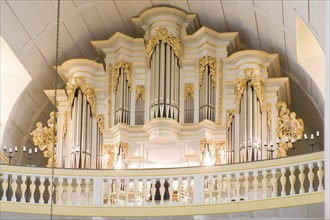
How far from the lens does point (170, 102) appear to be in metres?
26.0

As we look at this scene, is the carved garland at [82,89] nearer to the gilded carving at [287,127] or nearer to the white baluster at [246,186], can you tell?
the gilded carving at [287,127]

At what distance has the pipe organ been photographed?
25.5 m

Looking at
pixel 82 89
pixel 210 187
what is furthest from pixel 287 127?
pixel 82 89

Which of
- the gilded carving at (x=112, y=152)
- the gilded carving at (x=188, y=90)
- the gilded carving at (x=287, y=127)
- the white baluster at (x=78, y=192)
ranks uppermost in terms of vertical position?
the gilded carving at (x=188, y=90)

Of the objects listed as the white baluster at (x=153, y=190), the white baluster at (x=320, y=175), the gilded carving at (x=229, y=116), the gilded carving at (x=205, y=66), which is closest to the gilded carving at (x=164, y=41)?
the gilded carving at (x=205, y=66)

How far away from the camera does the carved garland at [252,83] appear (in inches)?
1012

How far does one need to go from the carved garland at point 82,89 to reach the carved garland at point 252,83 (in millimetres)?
3220

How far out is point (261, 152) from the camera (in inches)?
983

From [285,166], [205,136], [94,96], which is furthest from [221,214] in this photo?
[94,96]

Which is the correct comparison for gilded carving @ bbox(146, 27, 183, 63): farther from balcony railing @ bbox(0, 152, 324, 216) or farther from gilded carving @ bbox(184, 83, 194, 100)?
balcony railing @ bbox(0, 152, 324, 216)

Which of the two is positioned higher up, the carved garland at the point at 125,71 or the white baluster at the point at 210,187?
the carved garland at the point at 125,71

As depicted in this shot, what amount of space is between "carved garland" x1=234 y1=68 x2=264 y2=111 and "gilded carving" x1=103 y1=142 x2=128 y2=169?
8.64ft

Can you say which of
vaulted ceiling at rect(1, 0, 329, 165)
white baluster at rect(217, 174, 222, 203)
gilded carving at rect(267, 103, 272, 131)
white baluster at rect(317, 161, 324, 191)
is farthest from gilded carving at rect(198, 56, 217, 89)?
white baluster at rect(317, 161, 324, 191)

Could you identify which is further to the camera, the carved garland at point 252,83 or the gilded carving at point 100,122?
the gilded carving at point 100,122
